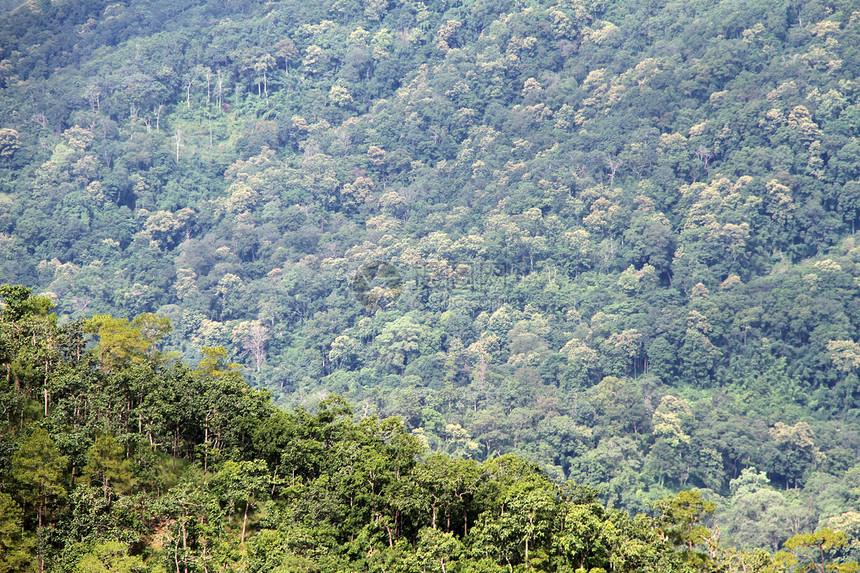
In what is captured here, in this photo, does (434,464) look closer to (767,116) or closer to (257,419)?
(257,419)

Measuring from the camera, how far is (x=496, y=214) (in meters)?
83.9

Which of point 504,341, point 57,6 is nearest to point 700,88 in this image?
point 504,341

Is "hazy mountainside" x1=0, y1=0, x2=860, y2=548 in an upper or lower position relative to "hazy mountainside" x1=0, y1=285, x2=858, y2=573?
lower

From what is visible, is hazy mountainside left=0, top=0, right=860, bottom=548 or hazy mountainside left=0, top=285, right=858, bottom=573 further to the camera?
hazy mountainside left=0, top=0, right=860, bottom=548

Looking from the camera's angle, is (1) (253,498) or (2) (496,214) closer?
(1) (253,498)

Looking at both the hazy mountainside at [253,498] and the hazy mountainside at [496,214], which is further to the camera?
the hazy mountainside at [496,214]

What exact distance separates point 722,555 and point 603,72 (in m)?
78.8

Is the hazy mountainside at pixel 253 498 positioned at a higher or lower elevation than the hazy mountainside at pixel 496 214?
higher

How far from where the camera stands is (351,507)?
83.7 feet

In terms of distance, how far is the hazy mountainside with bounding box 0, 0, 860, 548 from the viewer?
60.2 metres

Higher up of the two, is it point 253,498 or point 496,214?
point 253,498

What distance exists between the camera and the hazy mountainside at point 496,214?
197 ft

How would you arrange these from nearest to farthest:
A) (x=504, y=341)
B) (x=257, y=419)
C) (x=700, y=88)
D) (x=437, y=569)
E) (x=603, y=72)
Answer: (x=437, y=569)
(x=257, y=419)
(x=504, y=341)
(x=700, y=88)
(x=603, y=72)

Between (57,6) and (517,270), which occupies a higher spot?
(57,6)
